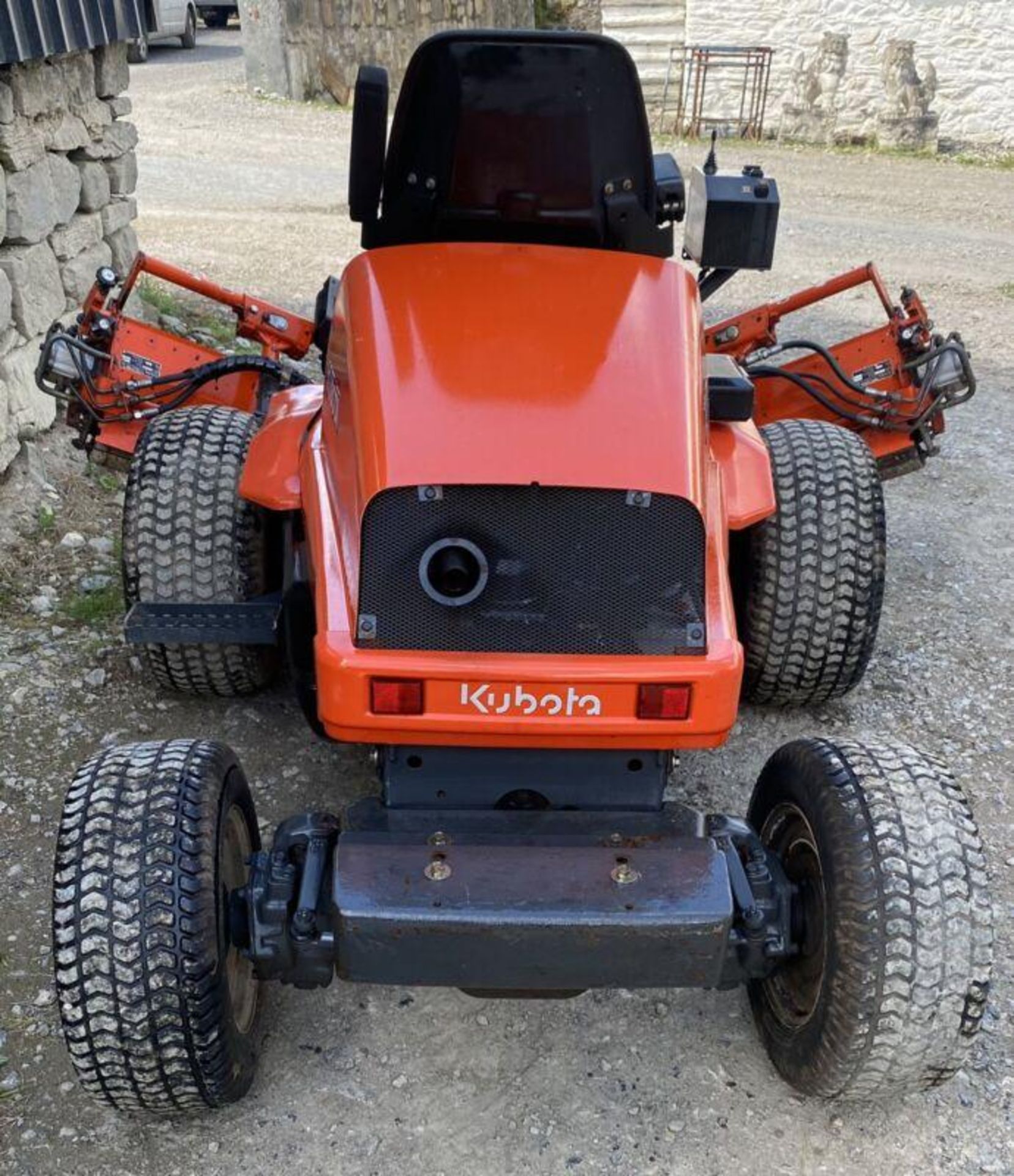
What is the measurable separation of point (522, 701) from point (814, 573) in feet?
4.58

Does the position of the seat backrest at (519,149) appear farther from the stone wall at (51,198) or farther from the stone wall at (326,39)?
the stone wall at (326,39)

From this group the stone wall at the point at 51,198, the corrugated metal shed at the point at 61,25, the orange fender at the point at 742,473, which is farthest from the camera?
the stone wall at the point at 51,198

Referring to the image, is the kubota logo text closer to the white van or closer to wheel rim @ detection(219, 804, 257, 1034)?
wheel rim @ detection(219, 804, 257, 1034)

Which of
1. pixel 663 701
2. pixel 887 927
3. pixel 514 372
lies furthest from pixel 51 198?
pixel 887 927

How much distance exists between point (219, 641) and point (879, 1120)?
6.34 feet

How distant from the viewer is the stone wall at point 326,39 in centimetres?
1591

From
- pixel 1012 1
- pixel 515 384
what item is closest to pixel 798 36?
pixel 1012 1

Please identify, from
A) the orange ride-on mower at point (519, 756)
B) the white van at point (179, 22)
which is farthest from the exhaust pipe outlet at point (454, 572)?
the white van at point (179, 22)

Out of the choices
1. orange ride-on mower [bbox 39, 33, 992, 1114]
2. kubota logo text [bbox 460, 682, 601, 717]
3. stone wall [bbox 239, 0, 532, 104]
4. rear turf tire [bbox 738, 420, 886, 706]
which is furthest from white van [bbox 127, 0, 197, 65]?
kubota logo text [bbox 460, 682, 601, 717]

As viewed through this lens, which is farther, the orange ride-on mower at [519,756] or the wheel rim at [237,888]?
the wheel rim at [237,888]

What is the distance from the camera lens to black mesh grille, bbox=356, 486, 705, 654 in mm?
2541

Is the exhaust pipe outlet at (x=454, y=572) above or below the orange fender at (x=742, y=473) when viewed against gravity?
above

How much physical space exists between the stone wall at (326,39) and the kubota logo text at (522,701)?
14.5 m

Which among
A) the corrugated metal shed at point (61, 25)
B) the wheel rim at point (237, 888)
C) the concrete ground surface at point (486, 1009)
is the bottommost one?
the concrete ground surface at point (486, 1009)
